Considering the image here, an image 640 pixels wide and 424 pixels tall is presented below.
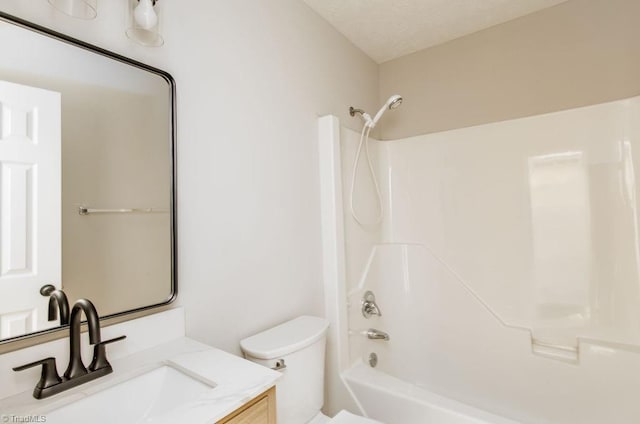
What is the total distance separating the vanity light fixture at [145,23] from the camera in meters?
0.94

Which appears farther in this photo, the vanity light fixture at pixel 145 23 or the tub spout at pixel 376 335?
the tub spout at pixel 376 335

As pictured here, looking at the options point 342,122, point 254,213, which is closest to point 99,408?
point 254,213

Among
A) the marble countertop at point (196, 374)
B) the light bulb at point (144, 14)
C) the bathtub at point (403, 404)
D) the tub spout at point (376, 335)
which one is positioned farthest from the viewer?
the tub spout at point (376, 335)

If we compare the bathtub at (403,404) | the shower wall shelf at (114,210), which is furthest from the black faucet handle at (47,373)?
the bathtub at (403,404)

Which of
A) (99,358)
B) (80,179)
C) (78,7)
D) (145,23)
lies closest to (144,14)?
(145,23)

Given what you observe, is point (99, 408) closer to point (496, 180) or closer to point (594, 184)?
point (496, 180)

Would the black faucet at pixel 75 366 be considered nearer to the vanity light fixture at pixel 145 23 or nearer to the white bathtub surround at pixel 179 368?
the white bathtub surround at pixel 179 368

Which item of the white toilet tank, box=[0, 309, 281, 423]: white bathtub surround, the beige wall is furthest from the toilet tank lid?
the beige wall

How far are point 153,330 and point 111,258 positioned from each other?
0.88 feet

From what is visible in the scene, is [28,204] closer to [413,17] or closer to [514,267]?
[413,17]

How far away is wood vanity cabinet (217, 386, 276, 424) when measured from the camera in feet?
2.45

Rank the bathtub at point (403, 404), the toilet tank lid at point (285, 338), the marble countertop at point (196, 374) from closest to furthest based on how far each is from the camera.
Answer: the marble countertop at point (196, 374), the toilet tank lid at point (285, 338), the bathtub at point (403, 404)

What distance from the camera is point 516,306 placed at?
1839 mm

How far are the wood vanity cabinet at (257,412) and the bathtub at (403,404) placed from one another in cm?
83
